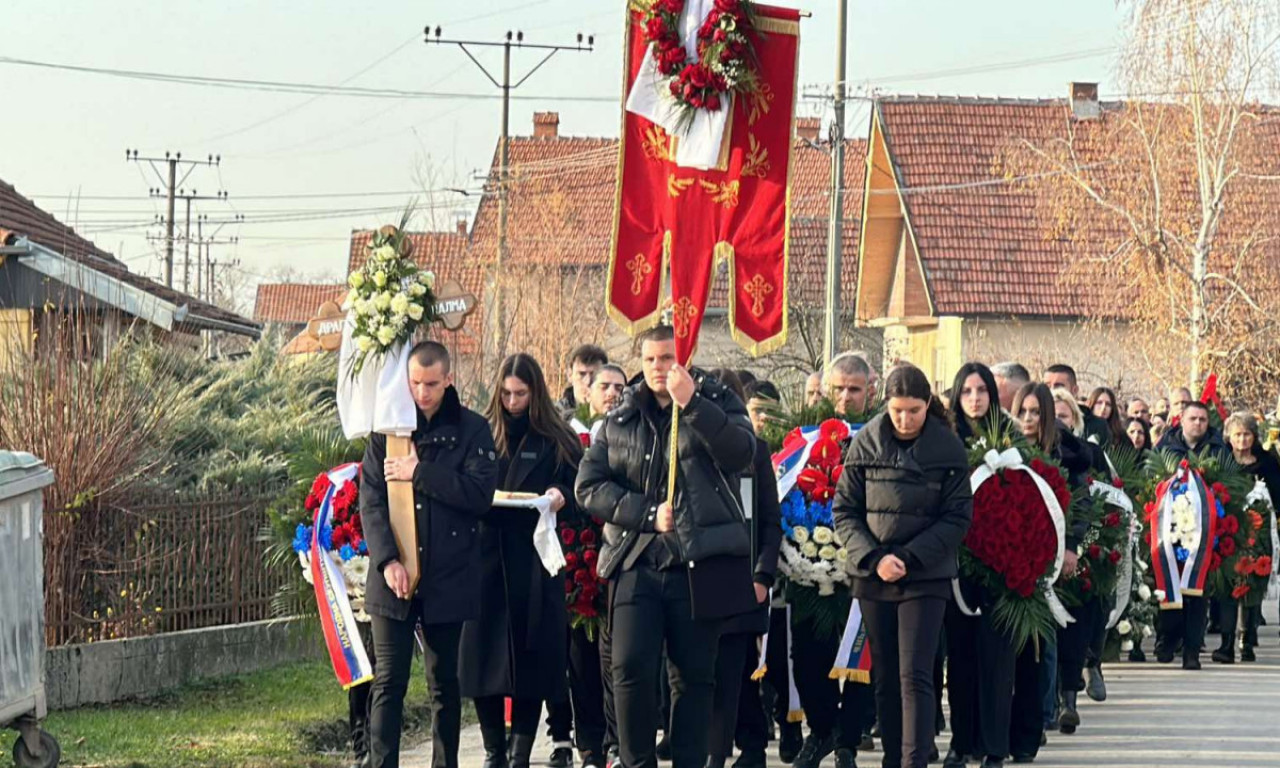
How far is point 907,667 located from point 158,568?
633 cm

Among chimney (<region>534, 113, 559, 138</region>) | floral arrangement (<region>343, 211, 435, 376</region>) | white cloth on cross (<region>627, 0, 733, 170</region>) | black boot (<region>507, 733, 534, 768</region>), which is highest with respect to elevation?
chimney (<region>534, 113, 559, 138</region>)

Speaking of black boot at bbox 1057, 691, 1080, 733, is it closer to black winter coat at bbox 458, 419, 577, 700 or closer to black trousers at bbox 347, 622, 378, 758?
black winter coat at bbox 458, 419, 577, 700

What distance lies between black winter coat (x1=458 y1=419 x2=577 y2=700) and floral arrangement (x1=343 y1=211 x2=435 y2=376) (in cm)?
89

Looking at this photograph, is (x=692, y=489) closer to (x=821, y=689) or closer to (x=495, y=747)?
(x=495, y=747)

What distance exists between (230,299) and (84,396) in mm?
82268

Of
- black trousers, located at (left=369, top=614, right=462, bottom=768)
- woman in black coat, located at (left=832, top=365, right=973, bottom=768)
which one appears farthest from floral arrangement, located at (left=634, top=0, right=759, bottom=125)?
black trousers, located at (left=369, top=614, right=462, bottom=768)

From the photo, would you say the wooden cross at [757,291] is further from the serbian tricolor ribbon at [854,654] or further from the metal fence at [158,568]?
the metal fence at [158,568]

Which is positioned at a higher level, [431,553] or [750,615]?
[431,553]

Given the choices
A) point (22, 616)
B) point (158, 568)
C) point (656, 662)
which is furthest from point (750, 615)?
point (158, 568)

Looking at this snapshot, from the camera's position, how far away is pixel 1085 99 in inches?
1807

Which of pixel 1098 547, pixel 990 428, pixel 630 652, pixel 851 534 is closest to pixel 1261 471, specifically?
pixel 1098 547

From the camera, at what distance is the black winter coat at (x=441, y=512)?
29.6 feet

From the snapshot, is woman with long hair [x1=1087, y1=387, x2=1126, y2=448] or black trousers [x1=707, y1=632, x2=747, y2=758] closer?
black trousers [x1=707, y1=632, x2=747, y2=758]

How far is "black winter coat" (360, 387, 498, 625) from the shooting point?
9.01 meters
